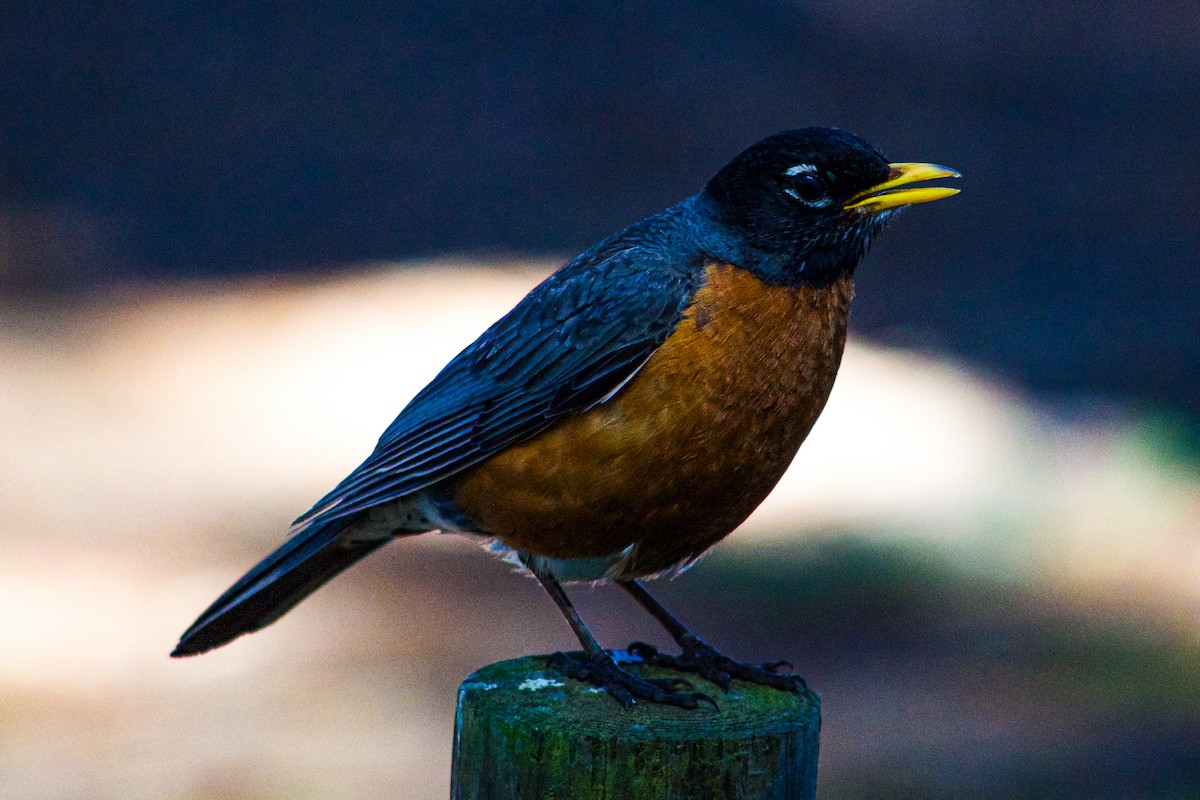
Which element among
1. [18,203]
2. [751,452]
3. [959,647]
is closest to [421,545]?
[959,647]

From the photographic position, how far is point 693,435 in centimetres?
345

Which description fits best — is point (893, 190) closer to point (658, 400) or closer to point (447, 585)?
point (658, 400)

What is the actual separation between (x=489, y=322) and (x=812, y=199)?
269 inches

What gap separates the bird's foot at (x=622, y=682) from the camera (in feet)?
10.9

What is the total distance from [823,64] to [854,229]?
35.3 ft

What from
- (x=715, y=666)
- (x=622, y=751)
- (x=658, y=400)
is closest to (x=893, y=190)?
(x=658, y=400)

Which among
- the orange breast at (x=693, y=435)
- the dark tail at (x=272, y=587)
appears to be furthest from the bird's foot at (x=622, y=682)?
the dark tail at (x=272, y=587)

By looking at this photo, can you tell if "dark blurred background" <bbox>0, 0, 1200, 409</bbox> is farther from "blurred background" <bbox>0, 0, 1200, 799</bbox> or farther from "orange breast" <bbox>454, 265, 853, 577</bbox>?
"orange breast" <bbox>454, 265, 853, 577</bbox>

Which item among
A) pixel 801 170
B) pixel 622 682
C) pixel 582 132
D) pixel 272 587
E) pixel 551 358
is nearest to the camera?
pixel 622 682

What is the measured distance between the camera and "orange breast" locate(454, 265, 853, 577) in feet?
11.4

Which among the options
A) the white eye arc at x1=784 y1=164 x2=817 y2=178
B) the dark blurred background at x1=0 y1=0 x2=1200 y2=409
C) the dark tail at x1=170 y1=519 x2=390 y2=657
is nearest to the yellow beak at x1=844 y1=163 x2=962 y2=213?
the white eye arc at x1=784 y1=164 x2=817 y2=178

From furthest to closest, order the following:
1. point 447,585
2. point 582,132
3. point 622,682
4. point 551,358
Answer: point 582,132 < point 447,585 < point 551,358 < point 622,682

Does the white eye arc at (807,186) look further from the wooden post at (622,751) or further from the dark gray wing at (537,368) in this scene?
the wooden post at (622,751)

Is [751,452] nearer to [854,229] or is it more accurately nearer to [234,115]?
[854,229]
